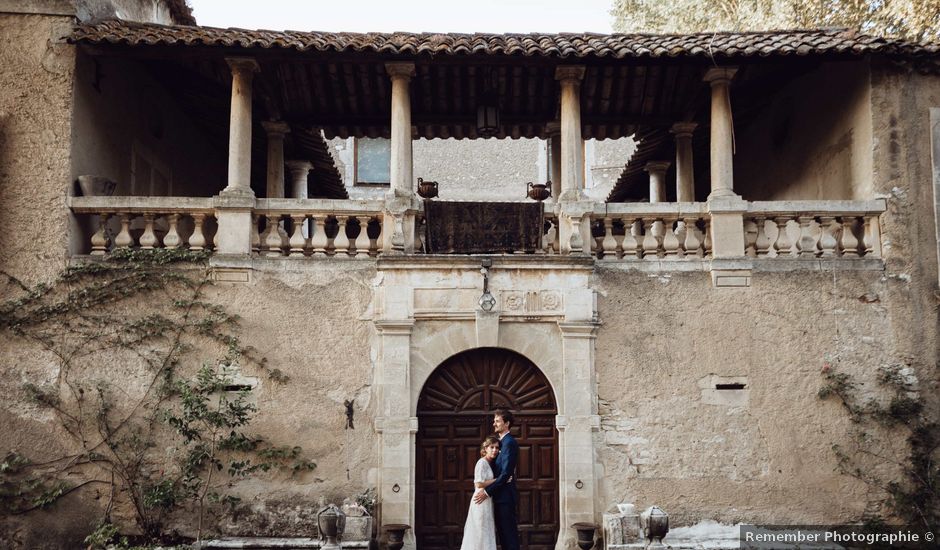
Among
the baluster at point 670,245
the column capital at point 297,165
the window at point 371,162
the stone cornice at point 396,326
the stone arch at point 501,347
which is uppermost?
the window at point 371,162

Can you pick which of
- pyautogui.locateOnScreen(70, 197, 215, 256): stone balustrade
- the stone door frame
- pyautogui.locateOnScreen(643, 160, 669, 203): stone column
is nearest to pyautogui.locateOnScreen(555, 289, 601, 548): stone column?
the stone door frame

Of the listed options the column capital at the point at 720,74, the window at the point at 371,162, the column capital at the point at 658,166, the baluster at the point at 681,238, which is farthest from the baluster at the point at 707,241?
the window at the point at 371,162

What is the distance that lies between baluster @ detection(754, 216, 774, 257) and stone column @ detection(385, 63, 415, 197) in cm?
401

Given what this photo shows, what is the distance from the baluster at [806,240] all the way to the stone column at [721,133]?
2.91 feet

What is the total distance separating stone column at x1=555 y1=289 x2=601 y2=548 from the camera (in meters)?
8.67

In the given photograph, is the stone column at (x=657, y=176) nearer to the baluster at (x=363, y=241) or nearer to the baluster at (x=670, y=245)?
the baluster at (x=670, y=245)

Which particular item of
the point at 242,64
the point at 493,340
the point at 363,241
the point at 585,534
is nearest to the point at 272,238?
the point at 363,241

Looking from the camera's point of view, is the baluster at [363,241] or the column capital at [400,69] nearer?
the baluster at [363,241]

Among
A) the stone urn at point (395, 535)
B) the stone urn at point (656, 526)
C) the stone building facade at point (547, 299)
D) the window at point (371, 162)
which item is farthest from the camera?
the window at point (371, 162)

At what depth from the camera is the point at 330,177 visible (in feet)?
49.2

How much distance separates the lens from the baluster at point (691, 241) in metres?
9.33

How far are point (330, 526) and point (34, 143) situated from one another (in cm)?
534

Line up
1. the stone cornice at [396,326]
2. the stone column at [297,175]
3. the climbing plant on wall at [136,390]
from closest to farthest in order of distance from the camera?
the climbing plant on wall at [136,390] → the stone cornice at [396,326] → the stone column at [297,175]

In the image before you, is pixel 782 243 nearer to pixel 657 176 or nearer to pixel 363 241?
pixel 657 176
